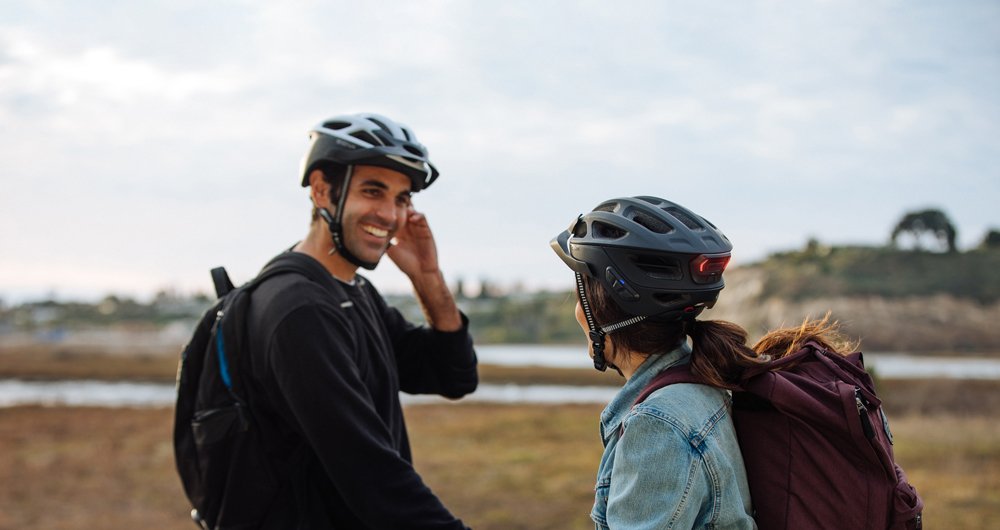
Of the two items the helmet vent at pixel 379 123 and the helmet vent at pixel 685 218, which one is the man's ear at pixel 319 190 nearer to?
the helmet vent at pixel 379 123

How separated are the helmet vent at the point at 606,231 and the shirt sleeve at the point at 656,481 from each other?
2.22 ft

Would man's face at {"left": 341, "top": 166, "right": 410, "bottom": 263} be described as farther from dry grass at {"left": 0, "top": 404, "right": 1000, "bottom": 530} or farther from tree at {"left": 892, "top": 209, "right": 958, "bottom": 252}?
tree at {"left": 892, "top": 209, "right": 958, "bottom": 252}

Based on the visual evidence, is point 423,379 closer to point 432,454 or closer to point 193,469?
point 193,469

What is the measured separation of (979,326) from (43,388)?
Result: 70950 mm

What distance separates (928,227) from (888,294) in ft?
42.0

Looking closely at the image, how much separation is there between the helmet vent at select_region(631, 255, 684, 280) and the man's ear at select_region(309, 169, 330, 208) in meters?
1.64

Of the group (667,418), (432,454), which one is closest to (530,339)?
(432,454)

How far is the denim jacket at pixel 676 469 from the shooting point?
2025 mm

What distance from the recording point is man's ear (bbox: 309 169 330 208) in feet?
11.6

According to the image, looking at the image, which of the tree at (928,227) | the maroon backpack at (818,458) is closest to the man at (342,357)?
the maroon backpack at (818,458)

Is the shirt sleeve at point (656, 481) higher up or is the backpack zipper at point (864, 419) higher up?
the backpack zipper at point (864, 419)

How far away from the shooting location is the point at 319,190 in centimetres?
357

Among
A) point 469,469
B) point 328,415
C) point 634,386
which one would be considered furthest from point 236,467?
point 469,469

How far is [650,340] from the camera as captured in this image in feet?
8.10
